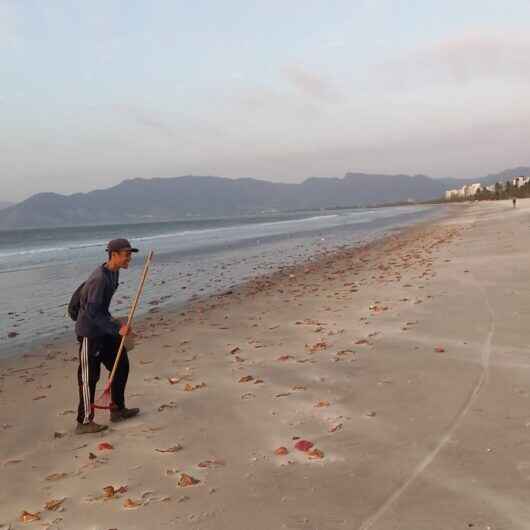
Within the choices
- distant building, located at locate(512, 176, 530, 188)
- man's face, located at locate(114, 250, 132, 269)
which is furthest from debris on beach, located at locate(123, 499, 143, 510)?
distant building, located at locate(512, 176, 530, 188)

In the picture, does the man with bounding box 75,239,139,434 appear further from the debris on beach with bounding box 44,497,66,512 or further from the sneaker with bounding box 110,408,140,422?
the debris on beach with bounding box 44,497,66,512

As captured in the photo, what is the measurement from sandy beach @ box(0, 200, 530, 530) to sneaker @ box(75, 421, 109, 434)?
0.11 metres

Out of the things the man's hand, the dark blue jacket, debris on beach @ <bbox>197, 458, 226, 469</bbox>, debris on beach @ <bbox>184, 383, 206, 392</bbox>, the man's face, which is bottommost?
debris on beach @ <bbox>184, 383, 206, 392</bbox>

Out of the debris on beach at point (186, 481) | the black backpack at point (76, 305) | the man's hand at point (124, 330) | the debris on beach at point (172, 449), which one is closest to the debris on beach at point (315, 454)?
the debris on beach at point (186, 481)

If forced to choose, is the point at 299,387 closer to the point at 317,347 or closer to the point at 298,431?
the point at 298,431

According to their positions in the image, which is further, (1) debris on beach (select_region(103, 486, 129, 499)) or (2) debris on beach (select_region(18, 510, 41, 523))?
(1) debris on beach (select_region(103, 486, 129, 499))

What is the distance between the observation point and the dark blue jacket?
563 centimetres

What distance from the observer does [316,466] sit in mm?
4414

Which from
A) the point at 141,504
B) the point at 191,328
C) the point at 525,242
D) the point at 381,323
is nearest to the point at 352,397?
the point at 141,504

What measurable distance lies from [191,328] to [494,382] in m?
6.91

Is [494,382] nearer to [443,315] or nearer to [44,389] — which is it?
[443,315]

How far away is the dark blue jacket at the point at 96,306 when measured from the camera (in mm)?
5633

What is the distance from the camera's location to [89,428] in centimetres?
575

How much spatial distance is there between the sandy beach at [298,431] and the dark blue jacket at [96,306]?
1122 mm
